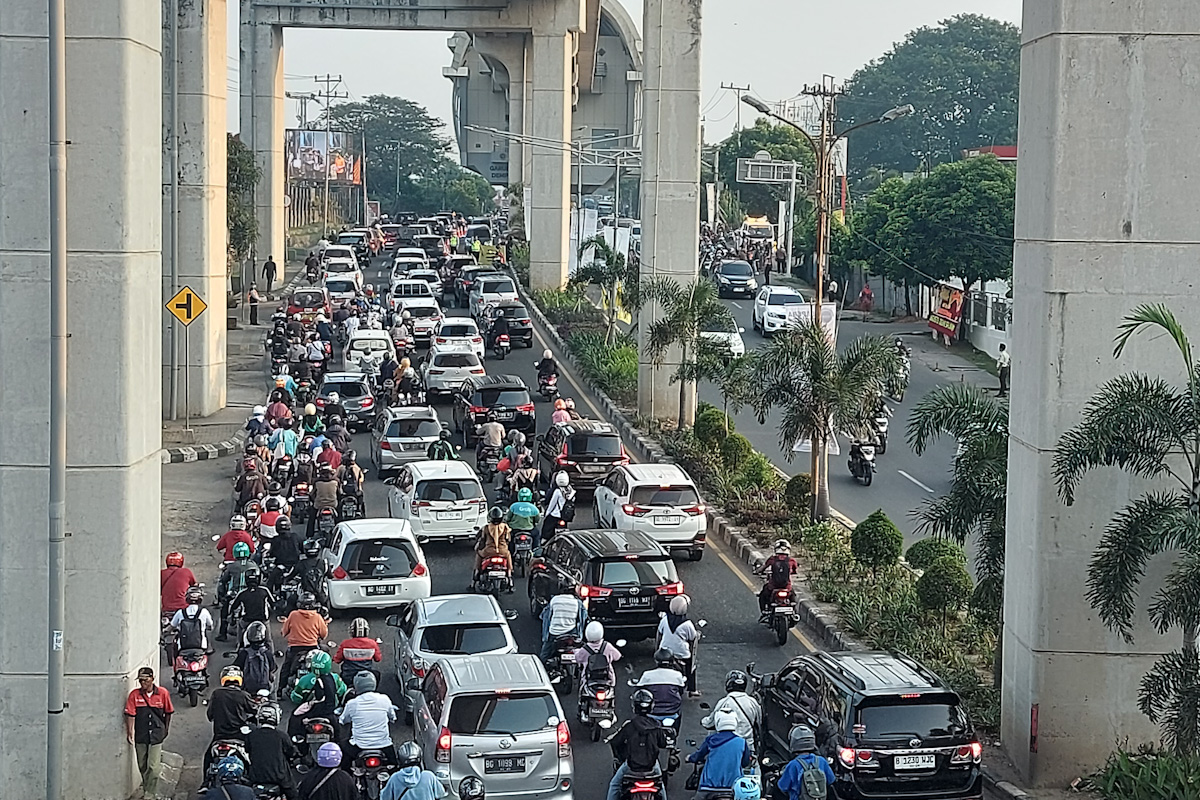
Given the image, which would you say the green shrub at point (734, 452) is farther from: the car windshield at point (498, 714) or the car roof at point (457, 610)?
the car windshield at point (498, 714)

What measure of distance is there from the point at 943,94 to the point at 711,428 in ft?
374

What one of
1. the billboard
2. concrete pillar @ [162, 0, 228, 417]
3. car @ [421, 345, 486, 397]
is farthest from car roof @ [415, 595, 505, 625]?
the billboard

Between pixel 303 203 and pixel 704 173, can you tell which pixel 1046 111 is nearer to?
pixel 704 173

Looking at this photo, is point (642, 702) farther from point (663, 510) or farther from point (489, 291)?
point (489, 291)

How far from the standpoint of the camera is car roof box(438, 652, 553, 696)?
15.5 metres

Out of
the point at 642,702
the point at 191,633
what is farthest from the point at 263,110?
the point at 642,702

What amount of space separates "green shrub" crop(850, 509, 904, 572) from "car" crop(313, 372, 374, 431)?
17.2 m

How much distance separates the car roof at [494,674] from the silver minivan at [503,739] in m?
0.01

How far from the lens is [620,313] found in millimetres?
65875

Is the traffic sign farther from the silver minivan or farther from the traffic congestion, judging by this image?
the silver minivan

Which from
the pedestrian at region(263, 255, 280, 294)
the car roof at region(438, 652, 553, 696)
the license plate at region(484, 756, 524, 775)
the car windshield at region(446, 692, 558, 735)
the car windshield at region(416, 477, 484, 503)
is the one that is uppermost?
the pedestrian at region(263, 255, 280, 294)

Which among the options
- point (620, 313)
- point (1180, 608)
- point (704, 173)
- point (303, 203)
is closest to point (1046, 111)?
point (1180, 608)

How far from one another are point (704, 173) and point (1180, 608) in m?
111

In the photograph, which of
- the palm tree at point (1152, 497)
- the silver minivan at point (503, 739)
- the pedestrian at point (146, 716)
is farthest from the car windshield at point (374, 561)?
the palm tree at point (1152, 497)
